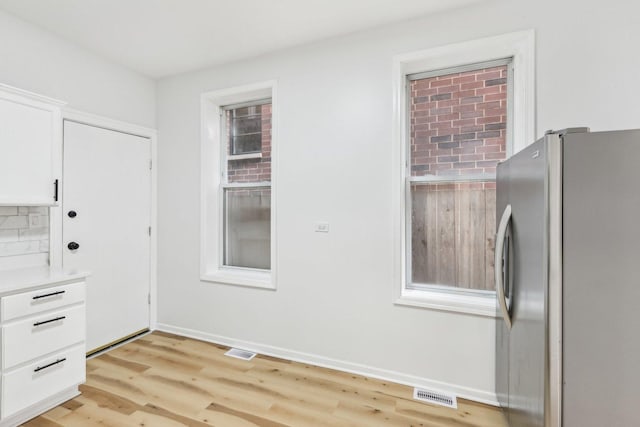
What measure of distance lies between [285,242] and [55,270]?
1.73 m

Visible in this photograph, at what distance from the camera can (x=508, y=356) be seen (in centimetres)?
174

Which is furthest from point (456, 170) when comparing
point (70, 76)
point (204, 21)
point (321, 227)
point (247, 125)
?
point (70, 76)

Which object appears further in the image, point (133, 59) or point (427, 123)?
point (133, 59)

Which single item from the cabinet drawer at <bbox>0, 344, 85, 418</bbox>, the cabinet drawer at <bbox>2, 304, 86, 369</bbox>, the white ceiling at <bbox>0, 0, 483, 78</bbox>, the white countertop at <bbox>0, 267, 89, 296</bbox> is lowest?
the cabinet drawer at <bbox>0, 344, 85, 418</bbox>

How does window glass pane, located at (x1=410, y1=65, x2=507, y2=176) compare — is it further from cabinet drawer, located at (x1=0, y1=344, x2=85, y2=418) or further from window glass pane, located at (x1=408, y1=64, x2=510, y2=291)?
cabinet drawer, located at (x1=0, y1=344, x2=85, y2=418)

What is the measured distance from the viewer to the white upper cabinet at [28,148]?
210 centimetres

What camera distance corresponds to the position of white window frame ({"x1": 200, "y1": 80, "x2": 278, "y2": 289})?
10.0 ft

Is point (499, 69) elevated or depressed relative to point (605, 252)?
elevated

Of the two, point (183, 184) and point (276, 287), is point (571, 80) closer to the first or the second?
point (276, 287)

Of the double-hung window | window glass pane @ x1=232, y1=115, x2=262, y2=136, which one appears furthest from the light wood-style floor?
window glass pane @ x1=232, y1=115, x2=262, y2=136

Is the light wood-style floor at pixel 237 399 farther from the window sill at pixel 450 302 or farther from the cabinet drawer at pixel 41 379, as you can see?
the window sill at pixel 450 302

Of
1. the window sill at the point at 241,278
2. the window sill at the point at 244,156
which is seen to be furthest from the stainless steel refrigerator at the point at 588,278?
the window sill at the point at 244,156

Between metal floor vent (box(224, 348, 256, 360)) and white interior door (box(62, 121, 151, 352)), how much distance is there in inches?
44.1

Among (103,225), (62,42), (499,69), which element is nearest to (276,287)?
(103,225)
